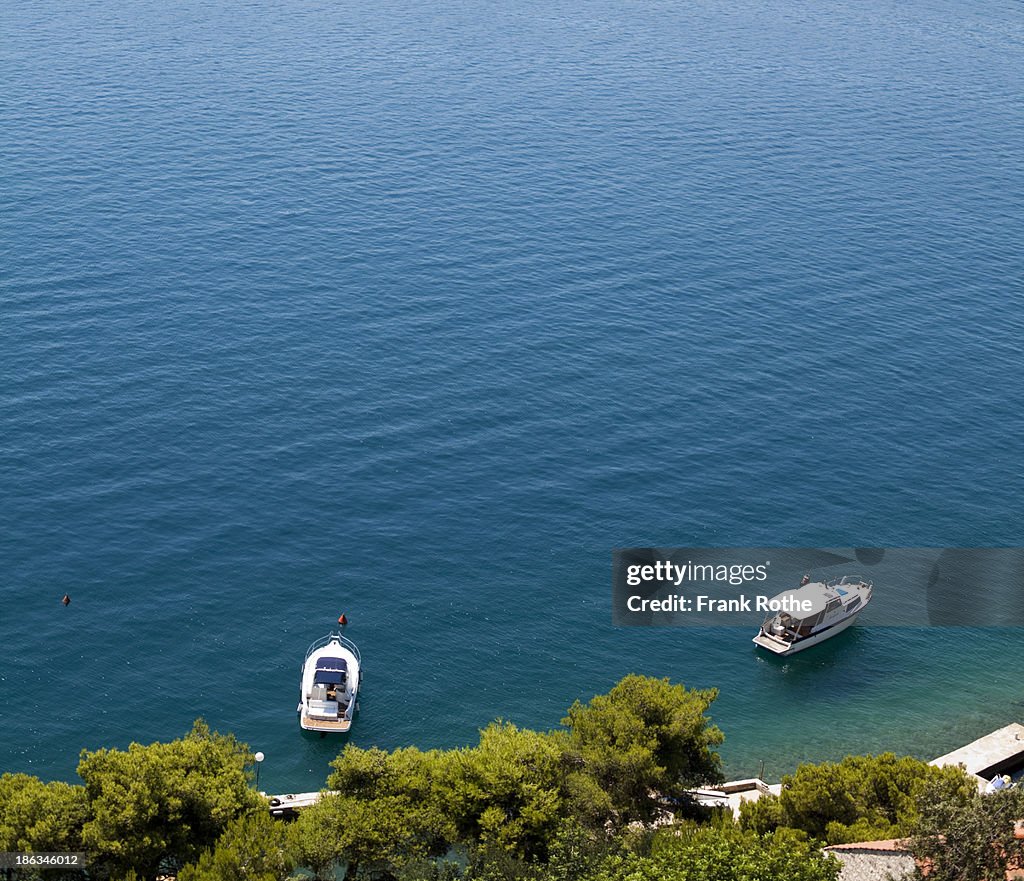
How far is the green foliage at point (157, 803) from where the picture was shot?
58.6 metres

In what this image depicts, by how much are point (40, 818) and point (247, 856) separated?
9557 mm

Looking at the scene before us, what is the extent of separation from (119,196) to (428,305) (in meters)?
45.2

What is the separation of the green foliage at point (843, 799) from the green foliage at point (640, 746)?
12.2 ft

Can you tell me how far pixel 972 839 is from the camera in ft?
165

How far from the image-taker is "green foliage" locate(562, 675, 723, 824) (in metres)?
64.5

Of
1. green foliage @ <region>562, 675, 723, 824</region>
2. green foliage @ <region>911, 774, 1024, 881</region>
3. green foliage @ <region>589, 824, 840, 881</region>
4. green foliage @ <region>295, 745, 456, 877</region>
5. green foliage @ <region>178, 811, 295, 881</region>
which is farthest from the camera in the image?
green foliage @ <region>562, 675, 723, 824</region>

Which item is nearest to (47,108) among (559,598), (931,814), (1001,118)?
(559,598)

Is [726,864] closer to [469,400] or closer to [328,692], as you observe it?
[328,692]

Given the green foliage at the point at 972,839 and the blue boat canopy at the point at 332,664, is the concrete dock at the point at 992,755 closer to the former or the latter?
the green foliage at the point at 972,839

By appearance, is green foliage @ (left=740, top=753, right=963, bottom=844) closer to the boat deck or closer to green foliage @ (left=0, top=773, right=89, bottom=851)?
the boat deck

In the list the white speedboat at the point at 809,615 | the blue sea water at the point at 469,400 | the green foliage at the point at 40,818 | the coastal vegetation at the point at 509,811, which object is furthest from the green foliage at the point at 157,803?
the white speedboat at the point at 809,615

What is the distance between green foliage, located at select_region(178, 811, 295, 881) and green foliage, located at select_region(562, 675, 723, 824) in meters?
14.2

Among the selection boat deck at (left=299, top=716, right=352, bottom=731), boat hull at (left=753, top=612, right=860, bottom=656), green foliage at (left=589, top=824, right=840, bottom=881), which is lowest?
green foliage at (left=589, top=824, right=840, bottom=881)

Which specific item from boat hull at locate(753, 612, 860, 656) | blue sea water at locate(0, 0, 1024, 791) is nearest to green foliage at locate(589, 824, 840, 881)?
blue sea water at locate(0, 0, 1024, 791)
